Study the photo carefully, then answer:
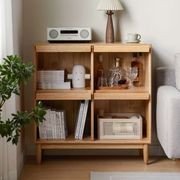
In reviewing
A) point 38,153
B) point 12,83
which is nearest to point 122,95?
point 38,153

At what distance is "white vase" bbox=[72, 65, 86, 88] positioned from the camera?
11.0 feet

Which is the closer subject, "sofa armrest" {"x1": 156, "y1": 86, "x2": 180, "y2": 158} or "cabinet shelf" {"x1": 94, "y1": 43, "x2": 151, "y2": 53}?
"sofa armrest" {"x1": 156, "y1": 86, "x2": 180, "y2": 158}

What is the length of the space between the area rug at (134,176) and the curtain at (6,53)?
592 mm

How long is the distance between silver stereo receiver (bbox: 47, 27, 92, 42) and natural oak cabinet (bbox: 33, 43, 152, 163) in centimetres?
9

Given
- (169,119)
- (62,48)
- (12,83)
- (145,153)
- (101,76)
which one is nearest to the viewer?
(12,83)

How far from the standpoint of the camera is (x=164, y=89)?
3.20 m

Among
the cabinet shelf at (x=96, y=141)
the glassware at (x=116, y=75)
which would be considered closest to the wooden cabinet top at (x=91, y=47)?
the glassware at (x=116, y=75)

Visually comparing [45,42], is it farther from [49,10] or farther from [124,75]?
[124,75]

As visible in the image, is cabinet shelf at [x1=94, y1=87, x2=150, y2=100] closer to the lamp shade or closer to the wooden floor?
the wooden floor

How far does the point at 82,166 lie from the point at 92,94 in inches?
22.6

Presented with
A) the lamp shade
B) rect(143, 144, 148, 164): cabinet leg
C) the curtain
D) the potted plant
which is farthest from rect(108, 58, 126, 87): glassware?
the potted plant

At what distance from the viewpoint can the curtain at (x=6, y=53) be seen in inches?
109

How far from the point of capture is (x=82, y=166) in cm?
331

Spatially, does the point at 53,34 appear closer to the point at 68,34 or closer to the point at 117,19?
the point at 68,34
